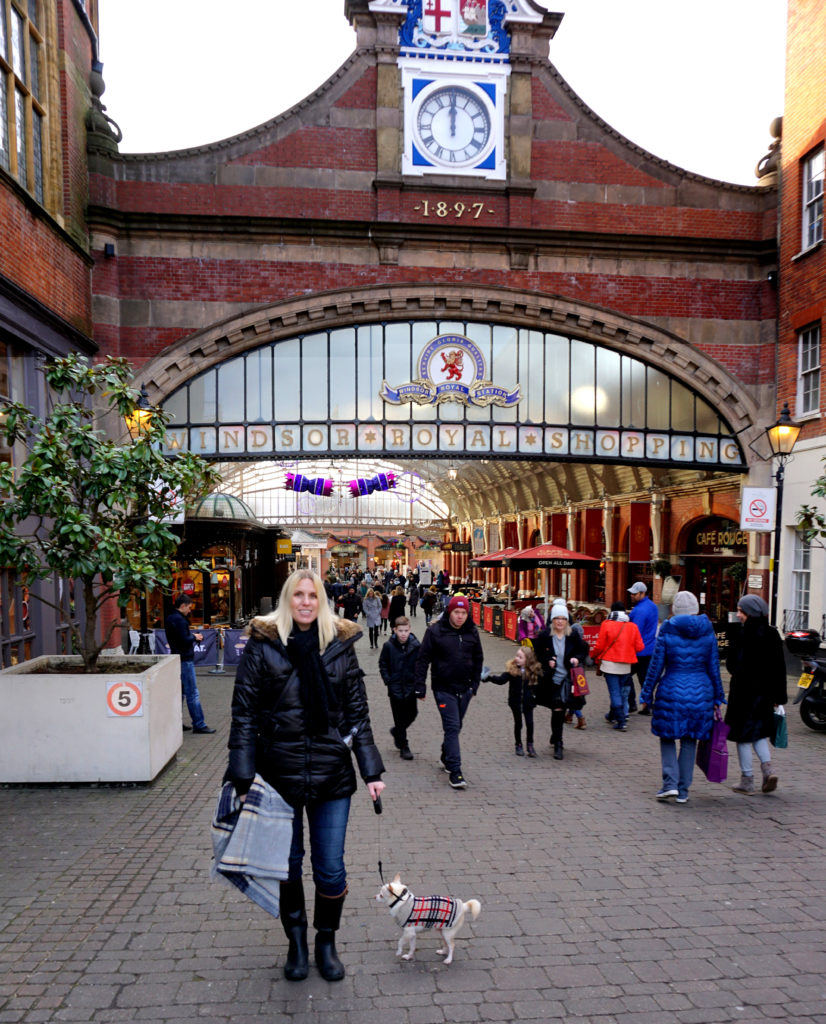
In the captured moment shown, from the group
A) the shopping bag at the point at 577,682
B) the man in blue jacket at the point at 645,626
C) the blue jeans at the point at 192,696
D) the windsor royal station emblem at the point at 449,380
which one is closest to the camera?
the shopping bag at the point at 577,682

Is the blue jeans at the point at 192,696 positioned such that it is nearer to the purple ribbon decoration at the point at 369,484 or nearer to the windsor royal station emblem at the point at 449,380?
the windsor royal station emblem at the point at 449,380

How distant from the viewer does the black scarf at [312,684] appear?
3.53m

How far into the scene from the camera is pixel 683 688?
6367 mm

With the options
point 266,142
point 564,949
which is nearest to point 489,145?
point 266,142

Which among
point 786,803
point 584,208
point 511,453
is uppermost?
point 584,208

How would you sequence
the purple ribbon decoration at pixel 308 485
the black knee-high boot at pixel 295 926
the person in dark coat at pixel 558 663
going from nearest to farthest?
the black knee-high boot at pixel 295 926 < the person in dark coat at pixel 558 663 < the purple ribbon decoration at pixel 308 485

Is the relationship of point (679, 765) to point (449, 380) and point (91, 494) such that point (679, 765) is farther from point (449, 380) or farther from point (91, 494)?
point (449, 380)

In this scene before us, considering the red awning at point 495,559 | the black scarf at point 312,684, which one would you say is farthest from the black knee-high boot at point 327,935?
the red awning at point 495,559

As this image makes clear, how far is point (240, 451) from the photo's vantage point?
1522cm

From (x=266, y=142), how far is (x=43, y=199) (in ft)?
14.9

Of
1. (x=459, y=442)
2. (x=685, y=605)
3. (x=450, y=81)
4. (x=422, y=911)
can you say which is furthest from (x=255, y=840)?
(x=450, y=81)

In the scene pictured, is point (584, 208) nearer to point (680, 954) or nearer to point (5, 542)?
point (5, 542)

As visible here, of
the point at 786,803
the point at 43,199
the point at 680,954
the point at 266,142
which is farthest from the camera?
the point at 266,142

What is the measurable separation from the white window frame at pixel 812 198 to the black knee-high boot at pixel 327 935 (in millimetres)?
15020
